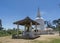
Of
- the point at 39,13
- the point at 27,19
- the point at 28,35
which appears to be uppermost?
the point at 39,13

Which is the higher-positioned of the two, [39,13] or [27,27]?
[39,13]

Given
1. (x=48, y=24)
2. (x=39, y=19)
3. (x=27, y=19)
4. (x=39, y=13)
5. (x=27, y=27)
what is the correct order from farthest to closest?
(x=48, y=24), (x=39, y=13), (x=39, y=19), (x=27, y=27), (x=27, y=19)

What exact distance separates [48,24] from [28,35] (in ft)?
188

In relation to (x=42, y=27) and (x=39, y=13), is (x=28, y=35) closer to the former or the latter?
(x=42, y=27)

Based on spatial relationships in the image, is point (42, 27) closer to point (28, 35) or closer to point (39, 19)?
point (39, 19)

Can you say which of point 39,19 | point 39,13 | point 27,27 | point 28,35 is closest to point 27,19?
point 28,35

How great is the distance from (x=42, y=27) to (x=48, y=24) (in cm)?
3549

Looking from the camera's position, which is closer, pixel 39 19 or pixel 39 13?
pixel 39 19

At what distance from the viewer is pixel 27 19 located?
23.1 m

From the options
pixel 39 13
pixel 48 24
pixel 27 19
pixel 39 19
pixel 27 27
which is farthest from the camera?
pixel 48 24

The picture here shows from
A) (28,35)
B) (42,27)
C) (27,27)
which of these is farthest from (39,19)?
(28,35)

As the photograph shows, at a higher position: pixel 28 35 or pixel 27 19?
pixel 27 19

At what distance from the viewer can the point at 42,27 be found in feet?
148

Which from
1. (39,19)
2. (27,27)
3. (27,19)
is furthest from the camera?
(39,19)
